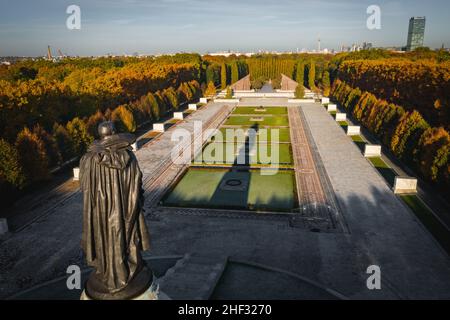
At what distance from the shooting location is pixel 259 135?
126ft

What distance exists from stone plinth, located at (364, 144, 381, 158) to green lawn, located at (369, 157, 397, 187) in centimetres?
56

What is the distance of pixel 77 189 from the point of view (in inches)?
931

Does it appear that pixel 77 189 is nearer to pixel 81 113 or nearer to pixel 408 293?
pixel 81 113

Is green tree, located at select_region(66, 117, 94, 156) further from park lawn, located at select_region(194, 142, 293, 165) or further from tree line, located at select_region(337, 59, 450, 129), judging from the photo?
tree line, located at select_region(337, 59, 450, 129)

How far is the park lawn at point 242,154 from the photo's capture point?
95.9 ft

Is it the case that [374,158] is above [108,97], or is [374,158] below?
below

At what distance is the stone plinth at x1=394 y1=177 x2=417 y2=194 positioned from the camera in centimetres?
2183

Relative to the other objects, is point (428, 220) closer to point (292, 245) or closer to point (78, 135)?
point (292, 245)

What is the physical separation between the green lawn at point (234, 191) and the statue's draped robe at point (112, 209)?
44.2ft

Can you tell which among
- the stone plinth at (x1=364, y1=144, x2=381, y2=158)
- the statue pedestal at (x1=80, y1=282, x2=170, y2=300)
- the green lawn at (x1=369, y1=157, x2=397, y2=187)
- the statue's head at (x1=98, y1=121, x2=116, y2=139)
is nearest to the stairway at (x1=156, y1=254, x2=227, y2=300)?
the statue pedestal at (x1=80, y1=282, x2=170, y2=300)

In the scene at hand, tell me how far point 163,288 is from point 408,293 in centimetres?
871

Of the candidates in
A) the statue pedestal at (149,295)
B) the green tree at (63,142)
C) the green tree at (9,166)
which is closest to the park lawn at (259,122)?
the green tree at (63,142)

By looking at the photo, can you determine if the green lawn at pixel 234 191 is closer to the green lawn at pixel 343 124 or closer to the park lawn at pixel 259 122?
the park lawn at pixel 259 122
